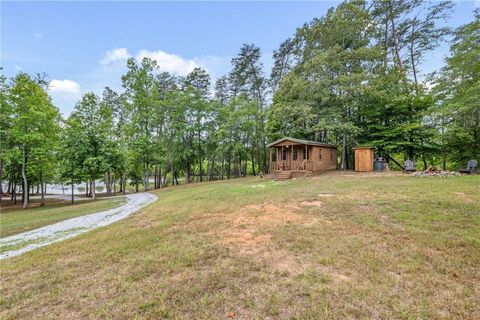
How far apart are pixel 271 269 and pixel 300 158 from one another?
14773 mm

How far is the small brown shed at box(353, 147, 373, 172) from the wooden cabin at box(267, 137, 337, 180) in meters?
2.64

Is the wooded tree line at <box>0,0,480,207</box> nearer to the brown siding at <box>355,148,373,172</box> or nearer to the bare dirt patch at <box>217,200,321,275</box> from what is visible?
the brown siding at <box>355,148,373,172</box>

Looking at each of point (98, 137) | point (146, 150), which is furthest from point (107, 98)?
point (98, 137)

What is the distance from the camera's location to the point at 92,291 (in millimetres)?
3193

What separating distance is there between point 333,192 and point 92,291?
7.87 metres

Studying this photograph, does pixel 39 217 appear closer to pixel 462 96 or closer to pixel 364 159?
pixel 364 159

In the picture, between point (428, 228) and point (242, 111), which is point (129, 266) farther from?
point (242, 111)

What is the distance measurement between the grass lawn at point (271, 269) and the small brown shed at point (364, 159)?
371 inches

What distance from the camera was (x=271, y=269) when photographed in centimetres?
346

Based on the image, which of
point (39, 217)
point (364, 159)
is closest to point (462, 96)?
point (364, 159)

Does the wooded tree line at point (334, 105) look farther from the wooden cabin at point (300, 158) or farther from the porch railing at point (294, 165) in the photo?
the porch railing at point (294, 165)

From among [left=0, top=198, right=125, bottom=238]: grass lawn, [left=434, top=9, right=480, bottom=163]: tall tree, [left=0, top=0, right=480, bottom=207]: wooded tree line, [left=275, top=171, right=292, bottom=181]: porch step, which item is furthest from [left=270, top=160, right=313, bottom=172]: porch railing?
[left=0, top=198, right=125, bottom=238]: grass lawn

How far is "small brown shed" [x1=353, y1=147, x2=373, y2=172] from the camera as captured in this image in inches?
603

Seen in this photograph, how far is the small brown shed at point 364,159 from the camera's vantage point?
15.3 metres
